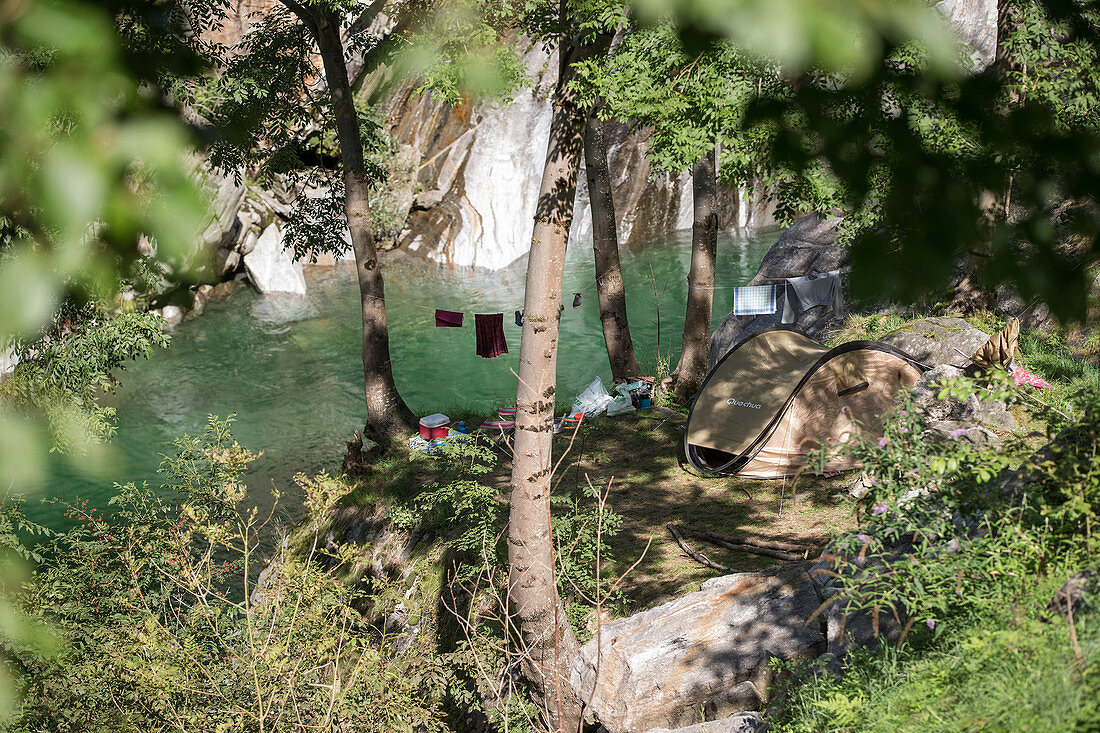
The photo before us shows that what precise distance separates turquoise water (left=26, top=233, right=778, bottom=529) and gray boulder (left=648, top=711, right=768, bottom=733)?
747 centimetres

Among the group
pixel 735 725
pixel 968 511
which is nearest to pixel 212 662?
pixel 735 725

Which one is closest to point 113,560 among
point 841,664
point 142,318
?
point 142,318

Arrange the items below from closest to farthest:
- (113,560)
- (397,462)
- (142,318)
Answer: (113,560) → (142,318) → (397,462)

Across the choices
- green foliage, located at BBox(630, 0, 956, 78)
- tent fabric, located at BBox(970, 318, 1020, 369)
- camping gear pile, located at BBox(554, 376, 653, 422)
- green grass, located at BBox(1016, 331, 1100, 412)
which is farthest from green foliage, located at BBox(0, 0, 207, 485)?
camping gear pile, located at BBox(554, 376, 653, 422)

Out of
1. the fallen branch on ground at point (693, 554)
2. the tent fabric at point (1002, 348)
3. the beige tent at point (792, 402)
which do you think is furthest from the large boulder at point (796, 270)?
the fallen branch on ground at point (693, 554)

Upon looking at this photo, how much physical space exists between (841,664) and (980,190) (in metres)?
2.91

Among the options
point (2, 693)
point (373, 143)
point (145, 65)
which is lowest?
point (2, 693)

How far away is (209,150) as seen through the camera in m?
1.04

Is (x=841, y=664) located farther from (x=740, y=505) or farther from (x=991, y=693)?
(x=740, y=505)

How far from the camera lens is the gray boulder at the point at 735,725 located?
3.88 metres

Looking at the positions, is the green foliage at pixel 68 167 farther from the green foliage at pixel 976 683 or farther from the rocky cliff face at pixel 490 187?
the rocky cliff face at pixel 490 187

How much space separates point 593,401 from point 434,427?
Result: 2273 mm

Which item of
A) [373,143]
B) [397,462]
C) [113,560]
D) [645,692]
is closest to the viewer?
[645,692]

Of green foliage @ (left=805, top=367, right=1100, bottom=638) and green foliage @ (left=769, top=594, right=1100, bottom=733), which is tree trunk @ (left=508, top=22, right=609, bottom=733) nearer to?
green foliage @ (left=769, top=594, right=1100, bottom=733)
